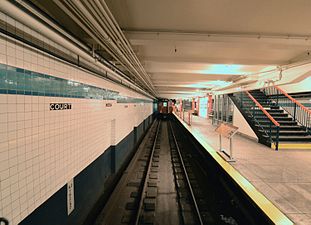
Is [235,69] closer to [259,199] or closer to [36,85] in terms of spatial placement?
[259,199]

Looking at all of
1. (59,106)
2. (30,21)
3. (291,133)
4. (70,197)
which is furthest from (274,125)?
(30,21)

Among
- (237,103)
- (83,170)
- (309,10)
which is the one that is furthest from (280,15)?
(237,103)

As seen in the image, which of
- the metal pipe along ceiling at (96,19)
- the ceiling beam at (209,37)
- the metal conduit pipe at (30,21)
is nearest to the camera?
the metal conduit pipe at (30,21)

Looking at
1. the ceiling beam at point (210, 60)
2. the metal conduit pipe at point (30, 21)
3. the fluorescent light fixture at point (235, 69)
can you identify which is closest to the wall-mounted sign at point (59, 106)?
the metal conduit pipe at point (30, 21)

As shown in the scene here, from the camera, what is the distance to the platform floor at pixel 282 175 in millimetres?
2383

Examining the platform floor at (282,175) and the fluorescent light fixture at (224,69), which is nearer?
the platform floor at (282,175)

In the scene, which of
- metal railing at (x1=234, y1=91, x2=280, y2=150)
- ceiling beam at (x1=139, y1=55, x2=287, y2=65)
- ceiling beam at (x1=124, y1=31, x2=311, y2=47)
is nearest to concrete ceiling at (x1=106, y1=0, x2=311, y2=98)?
ceiling beam at (x1=124, y1=31, x2=311, y2=47)

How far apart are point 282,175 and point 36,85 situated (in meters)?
4.54

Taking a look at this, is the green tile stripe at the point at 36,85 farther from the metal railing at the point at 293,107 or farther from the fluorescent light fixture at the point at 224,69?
the metal railing at the point at 293,107

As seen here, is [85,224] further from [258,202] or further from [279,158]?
[279,158]

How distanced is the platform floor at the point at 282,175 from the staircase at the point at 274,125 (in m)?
0.50

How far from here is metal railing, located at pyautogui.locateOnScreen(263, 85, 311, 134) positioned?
6391mm

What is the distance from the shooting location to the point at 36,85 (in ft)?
6.05

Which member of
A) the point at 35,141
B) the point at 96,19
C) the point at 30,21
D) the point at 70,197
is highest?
the point at 96,19
